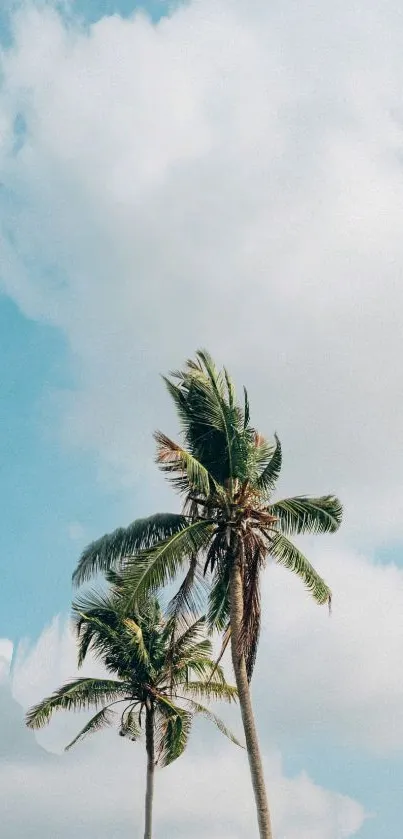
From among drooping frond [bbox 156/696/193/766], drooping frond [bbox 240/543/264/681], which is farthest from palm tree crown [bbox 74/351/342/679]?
drooping frond [bbox 156/696/193/766]

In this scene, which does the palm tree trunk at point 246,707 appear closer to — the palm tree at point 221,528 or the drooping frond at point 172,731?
the palm tree at point 221,528

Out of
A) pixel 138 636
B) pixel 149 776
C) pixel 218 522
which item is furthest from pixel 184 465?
pixel 149 776

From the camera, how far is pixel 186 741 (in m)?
35.1

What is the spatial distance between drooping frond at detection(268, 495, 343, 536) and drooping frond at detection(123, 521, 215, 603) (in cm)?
233

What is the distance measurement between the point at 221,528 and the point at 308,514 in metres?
2.56

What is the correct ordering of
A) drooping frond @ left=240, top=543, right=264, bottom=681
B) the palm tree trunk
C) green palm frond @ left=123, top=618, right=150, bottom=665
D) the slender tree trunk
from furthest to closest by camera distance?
the slender tree trunk < green palm frond @ left=123, top=618, right=150, bottom=665 < drooping frond @ left=240, top=543, right=264, bottom=681 < the palm tree trunk

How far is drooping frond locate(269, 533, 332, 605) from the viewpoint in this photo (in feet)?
86.3

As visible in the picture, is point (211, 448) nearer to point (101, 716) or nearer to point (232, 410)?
point (232, 410)

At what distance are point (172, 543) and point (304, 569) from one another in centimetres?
384

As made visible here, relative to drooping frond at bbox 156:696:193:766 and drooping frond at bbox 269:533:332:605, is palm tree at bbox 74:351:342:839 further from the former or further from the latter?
drooping frond at bbox 156:696:193:766

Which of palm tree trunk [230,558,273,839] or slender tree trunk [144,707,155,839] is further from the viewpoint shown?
slender tree trunk [144,707,155,839]

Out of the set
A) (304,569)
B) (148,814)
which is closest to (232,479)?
(304,569)

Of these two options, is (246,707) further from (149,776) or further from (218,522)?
(149,776)

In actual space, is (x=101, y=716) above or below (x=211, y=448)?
below
